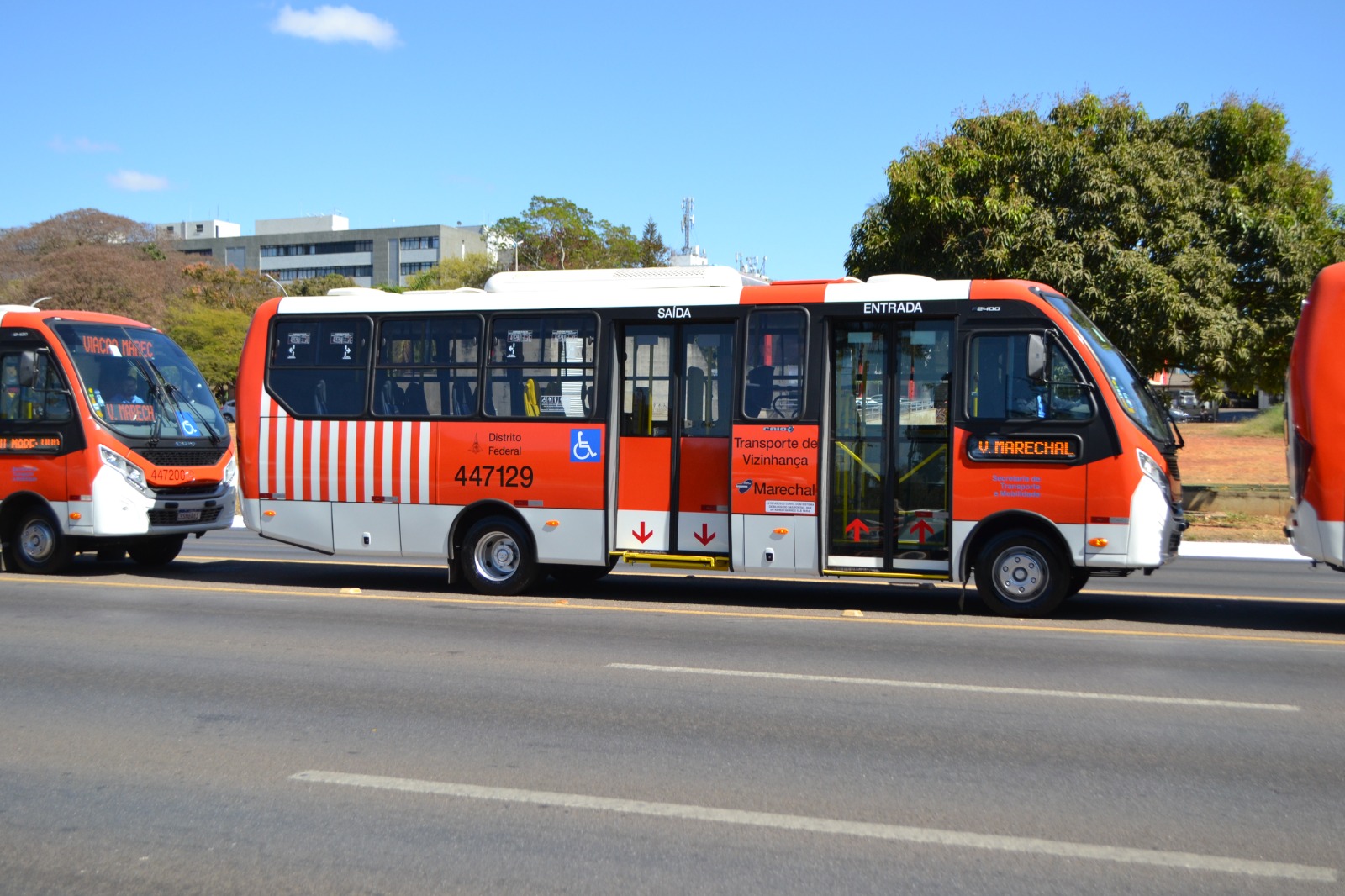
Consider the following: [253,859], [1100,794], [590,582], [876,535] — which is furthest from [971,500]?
[253,859]

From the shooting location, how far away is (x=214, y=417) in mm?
16016

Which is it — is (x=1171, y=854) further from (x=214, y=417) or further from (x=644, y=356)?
(x=214, y=417)

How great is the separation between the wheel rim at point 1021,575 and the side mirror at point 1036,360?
1557 millimetres

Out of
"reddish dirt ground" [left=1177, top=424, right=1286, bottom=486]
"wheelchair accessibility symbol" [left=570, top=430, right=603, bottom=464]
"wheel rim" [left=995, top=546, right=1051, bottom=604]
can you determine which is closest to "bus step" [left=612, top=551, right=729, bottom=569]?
"wheelchair accessibility symbol" [left=570, top=430, right=603, bottom=464]

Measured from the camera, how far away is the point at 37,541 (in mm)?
15023

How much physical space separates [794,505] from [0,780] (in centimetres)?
735

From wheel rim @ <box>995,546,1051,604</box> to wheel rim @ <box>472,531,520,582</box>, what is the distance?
16.1 feet

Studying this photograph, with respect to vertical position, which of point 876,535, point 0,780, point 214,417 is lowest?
point 0,780

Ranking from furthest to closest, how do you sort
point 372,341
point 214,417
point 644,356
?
1. point 214,417
2. point 372,341
3. point 644,356

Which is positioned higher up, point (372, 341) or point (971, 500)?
point (372, 341)

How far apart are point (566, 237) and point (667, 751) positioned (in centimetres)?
6333

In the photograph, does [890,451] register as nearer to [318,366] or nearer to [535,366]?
[535,366]

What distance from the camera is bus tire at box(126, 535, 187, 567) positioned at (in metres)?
15.8

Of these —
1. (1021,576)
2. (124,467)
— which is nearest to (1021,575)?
(1021,576)
